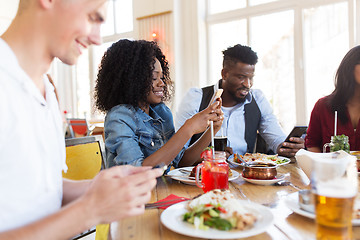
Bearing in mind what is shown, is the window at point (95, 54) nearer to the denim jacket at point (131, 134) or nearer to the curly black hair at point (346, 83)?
the denim jacket at point (131, 134)

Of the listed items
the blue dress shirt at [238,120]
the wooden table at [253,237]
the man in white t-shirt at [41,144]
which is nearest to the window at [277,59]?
the blue dress shirt at [238,120]

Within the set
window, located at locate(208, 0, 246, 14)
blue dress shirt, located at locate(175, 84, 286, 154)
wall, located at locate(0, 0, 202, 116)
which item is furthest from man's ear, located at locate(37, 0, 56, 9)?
window, located at locate(208, 0, 246, 14)

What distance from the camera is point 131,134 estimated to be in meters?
1.52

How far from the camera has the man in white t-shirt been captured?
0.62 meters

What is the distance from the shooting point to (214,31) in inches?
206

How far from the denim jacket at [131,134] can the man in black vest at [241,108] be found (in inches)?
36.4

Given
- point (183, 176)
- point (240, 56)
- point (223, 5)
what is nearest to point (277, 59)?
point (223, 5)

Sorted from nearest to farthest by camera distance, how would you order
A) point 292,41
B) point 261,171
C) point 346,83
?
point 261,171 < point 346,83 < point 292,41

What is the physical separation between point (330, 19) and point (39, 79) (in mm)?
4397

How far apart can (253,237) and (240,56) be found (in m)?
2.16

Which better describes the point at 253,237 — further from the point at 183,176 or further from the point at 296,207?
the point at 183,176

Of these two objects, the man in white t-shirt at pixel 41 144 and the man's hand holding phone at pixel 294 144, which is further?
the man's hand holding phone at pixel 294 144

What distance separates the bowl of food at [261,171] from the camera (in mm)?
Result: 1199

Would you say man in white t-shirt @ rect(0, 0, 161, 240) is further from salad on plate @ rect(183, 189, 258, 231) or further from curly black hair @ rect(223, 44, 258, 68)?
curly black hair @ rect(223, 44, 258, 68)
